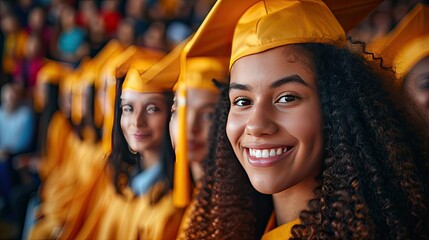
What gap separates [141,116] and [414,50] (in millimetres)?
819

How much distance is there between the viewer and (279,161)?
1.10 m

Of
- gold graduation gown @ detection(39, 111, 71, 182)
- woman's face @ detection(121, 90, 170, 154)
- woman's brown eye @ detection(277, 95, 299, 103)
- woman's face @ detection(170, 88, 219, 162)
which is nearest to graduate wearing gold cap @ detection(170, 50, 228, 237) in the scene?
woman's face @ detection(170, 88, 219, 162)

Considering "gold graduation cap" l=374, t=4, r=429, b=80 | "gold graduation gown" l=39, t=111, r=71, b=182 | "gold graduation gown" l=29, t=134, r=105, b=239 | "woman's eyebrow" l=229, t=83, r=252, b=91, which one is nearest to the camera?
"woman's eyebrow" l=229, t=83, r=252, b=91

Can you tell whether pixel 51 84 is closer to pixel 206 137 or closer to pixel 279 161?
pixel 206 137

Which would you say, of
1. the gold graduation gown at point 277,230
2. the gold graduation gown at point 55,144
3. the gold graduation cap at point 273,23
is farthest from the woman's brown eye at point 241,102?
the gold graduation gown at point 55,144

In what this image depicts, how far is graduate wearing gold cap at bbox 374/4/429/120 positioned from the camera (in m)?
1.29

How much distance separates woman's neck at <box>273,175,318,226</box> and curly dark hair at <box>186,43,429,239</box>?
35mm

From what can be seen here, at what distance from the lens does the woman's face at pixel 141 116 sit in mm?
1218

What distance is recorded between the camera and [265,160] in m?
1.11

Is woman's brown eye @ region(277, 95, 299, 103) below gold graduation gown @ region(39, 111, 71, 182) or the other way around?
the other way around

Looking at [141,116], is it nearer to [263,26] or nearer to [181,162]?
[181,162]

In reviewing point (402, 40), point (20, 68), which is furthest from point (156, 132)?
point (20, 68)

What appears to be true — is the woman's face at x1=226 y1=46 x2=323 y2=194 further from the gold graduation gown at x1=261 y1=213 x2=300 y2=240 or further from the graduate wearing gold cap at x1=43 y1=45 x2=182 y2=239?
the graduate wearing gold cap at x1=43 y1=45 x2=182 y2=239

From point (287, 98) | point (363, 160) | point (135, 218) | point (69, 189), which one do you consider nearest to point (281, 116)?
point (287, 98)
